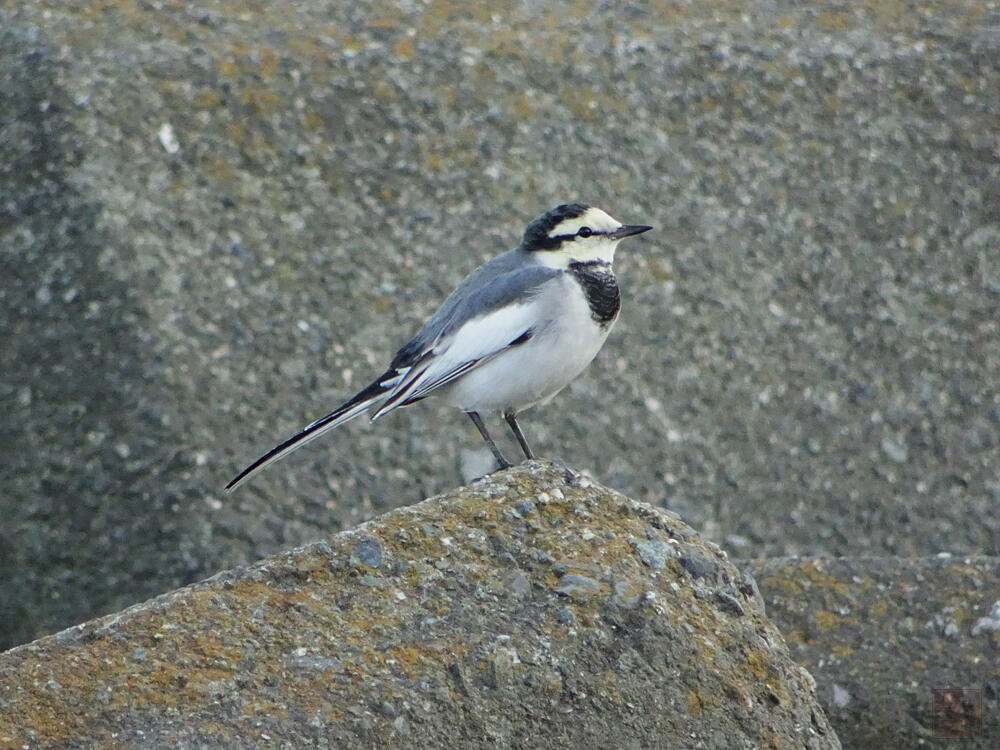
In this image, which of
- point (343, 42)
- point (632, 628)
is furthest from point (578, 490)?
point (343, 42)

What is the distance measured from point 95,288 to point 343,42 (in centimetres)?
227

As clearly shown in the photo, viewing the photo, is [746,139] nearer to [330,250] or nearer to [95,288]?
[330,250]

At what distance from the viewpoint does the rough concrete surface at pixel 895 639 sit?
5.38 metres

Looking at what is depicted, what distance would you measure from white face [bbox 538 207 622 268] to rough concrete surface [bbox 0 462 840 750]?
208cm

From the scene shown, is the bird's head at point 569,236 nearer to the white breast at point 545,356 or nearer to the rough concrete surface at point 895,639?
the white breast at point 545,356

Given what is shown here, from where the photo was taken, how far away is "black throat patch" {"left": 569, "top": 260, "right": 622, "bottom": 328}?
6250mm

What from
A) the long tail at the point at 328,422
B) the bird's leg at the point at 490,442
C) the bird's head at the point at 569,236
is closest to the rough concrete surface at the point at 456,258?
the bird's leg at the point at 490,442

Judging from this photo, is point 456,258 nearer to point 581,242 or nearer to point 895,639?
point 581,242

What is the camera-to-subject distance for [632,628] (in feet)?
13.6

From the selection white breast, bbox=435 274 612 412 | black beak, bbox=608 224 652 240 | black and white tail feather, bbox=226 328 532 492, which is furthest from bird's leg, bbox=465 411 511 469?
black beak, bbox=608 224 652 240

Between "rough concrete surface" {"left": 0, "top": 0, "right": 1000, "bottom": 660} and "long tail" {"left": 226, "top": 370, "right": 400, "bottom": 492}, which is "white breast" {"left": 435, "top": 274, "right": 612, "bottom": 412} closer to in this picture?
"long tail" {"left": 226, "top": 370, "right": 400, "bottom": 492}

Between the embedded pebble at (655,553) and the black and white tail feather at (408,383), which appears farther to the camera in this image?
the black and white tail feather at (408,383)

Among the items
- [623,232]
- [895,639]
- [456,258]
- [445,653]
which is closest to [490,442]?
[623,232]

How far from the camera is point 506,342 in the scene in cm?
613
